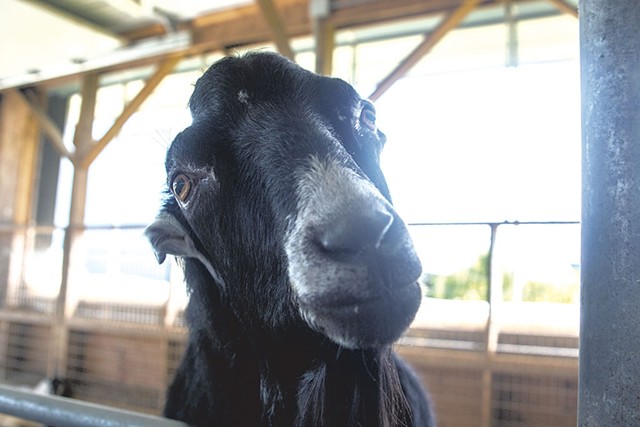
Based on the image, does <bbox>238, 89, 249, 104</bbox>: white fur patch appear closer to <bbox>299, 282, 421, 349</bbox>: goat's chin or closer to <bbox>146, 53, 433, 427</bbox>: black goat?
<bbox>146, 53, 433, 427</bbox>: black goat

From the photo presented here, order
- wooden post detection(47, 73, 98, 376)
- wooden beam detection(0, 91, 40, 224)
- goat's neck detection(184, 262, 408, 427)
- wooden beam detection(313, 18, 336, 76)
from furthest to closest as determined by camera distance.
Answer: wooden beam detection(0, 91, 40, 224) < wooden post detection(47, 73, 98, 376) < wooden beam detection(313, 18, 336, 76) < goat's neck detection(184, 262, 408, 427)

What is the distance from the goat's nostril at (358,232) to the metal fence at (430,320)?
5.14 feet

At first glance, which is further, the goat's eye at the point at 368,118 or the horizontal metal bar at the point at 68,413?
the goat's eye at the point at 368,118

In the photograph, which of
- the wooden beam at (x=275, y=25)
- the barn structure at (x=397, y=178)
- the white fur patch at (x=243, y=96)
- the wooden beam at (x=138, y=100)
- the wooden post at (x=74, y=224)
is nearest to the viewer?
the white fur patch at (x=243, y=96)

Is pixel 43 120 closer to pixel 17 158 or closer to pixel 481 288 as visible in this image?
pixel 17 158

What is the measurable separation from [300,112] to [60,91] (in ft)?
36.1

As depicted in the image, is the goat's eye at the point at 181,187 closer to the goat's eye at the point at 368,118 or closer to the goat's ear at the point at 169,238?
the goat's ear at the point at 169,238

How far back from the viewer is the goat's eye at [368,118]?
2.06 metres

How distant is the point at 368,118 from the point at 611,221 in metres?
1.21

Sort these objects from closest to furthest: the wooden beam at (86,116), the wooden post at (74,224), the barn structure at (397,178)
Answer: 1. the barn structure at (397,178)
2. the wooden post at (74,224)
3. the wooden beam at (86,116)

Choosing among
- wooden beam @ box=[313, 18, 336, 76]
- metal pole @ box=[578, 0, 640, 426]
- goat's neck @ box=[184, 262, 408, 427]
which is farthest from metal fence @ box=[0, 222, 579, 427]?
wooden beam @ box=[313, 18, 336, 76]

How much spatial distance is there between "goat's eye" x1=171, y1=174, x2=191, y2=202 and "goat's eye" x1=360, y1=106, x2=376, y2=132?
678mm

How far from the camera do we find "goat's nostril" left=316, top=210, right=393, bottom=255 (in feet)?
4.28

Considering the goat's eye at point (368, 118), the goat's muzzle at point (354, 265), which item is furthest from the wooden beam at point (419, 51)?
the goat's muzzle at point (354, 265)
